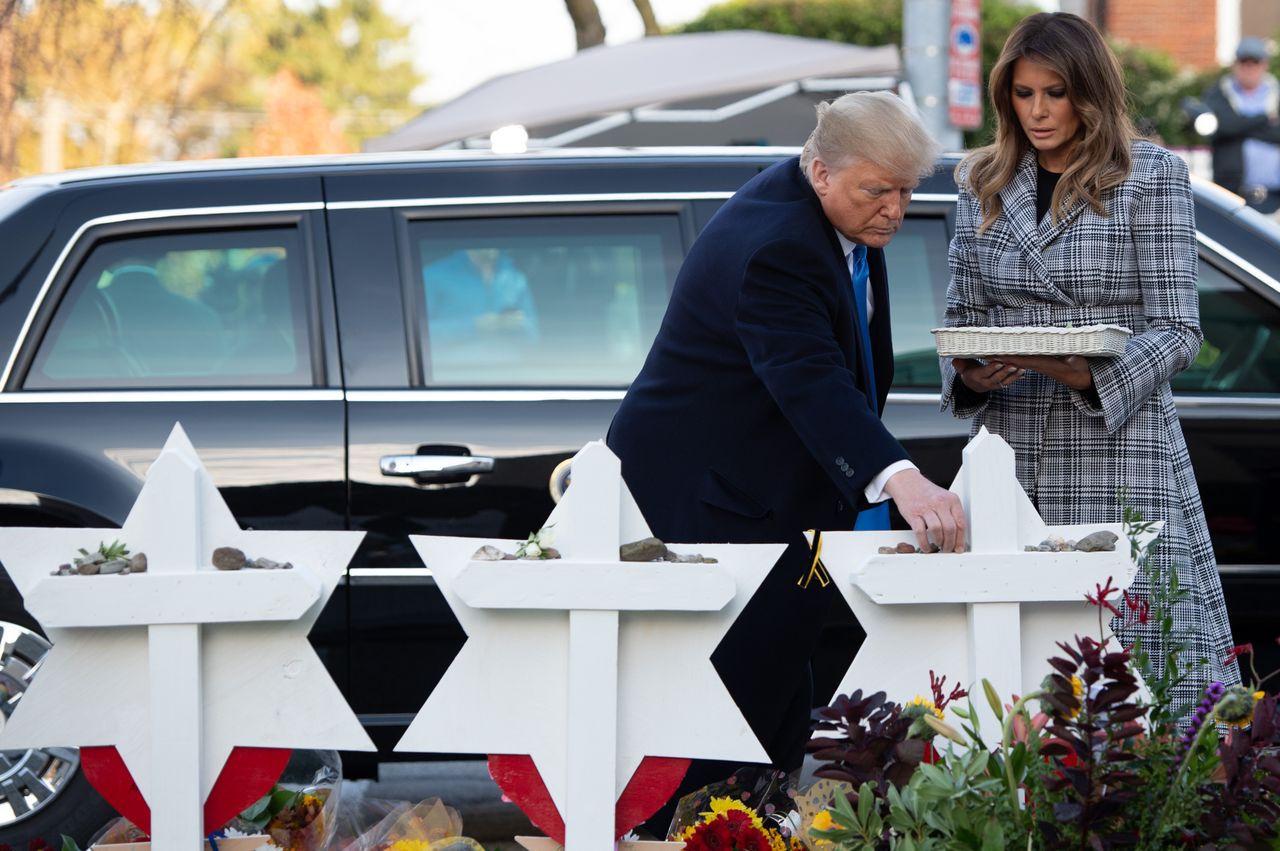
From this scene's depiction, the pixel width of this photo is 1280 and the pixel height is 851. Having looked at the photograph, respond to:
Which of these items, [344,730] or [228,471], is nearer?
[344,730]

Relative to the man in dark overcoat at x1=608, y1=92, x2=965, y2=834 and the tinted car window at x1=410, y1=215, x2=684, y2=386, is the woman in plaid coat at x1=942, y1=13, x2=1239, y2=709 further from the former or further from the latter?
the tinted car window at x1=410, y1=215, x2=684, y2=386

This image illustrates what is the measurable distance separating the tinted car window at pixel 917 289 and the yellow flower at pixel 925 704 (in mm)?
2088

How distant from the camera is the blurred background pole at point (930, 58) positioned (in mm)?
8289

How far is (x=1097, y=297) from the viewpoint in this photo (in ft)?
9.78

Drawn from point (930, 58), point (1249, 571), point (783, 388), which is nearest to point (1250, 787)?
point (783, 388)

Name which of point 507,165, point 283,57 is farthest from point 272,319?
point 283,57

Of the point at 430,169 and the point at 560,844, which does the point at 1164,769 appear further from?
the point at 430,169

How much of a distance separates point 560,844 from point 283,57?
50.3 m

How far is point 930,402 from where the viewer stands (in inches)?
161

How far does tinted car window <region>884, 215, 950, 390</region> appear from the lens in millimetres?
4172

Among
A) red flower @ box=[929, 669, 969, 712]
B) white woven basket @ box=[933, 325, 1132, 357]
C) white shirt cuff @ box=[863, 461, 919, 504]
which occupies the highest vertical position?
white woven basket @ box=[933, 325, 1132, 357]

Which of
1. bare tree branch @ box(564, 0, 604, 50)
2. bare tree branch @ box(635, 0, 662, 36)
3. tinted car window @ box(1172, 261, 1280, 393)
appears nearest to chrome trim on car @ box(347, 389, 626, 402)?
tinted car window @ box(1172, 261, 1280, 393)

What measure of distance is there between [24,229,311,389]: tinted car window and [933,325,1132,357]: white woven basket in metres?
1.85

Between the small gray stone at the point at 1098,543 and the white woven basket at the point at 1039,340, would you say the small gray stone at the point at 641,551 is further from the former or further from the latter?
the white woven basket at the point at 1039,340
